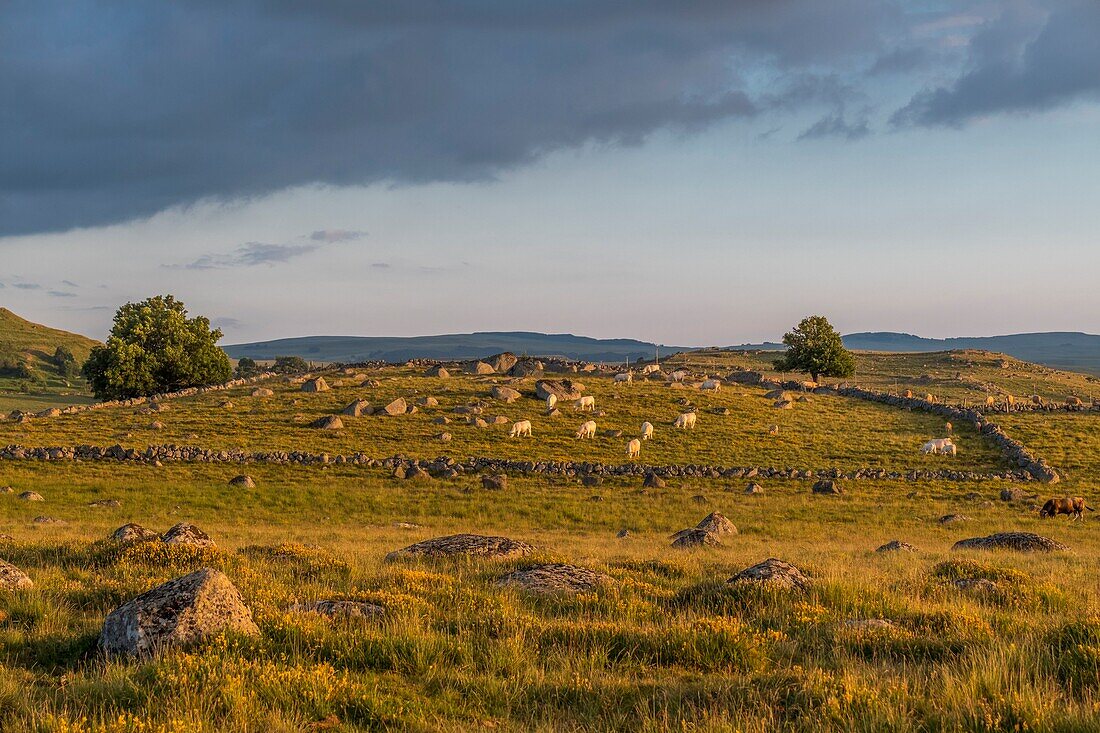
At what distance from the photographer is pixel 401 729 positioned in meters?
6.80

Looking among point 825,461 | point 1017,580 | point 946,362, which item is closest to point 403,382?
point 825,461

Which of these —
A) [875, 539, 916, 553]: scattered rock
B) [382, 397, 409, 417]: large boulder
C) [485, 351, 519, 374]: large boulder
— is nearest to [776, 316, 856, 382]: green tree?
[485, 351, 519, 374]: large boulder

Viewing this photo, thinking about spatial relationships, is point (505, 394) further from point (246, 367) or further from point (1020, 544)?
point (246, 367)

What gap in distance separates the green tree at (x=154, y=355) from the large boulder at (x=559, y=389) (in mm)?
37720

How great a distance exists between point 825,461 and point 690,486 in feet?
36.8

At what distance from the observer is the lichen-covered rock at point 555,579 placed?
41.3 ft

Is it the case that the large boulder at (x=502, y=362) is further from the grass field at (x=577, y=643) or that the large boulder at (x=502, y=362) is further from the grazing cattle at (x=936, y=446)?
the grass field at (x=577, y=643)

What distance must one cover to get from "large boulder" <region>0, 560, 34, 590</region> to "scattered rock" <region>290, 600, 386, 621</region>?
4.74 metres

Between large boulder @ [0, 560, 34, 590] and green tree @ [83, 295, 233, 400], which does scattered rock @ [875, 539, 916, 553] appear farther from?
green tree @ [83, 295, 233, 400]

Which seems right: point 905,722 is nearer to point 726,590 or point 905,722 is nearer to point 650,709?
point 650,709

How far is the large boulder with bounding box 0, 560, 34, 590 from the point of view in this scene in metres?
Answer: 11.6

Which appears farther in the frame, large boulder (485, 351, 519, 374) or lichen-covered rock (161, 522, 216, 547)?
large boulder (485, 351, 519, 374)

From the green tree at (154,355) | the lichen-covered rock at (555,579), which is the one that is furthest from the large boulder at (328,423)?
the lichen-covered rock at (555,579)

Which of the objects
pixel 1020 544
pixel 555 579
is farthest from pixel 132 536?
pixel 1020 544
